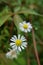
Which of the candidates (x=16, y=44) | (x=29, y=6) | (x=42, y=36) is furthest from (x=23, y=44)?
(x=29, y=6)

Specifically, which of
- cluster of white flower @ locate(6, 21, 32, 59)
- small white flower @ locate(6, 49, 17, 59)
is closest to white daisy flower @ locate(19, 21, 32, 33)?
cluster of white flower @ locate(6, 21, 32, 59)

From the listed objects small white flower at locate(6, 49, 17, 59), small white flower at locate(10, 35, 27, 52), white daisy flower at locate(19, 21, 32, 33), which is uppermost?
white daisy flower at locate(19, 21, 32, 33)

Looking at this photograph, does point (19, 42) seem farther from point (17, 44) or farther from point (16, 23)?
point (16, 23)

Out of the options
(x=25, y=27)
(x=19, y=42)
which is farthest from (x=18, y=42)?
(x=25, y=27)

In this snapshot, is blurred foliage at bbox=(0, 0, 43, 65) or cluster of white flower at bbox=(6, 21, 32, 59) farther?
blurred foliage at bbox=(0, 0, 43, 65)

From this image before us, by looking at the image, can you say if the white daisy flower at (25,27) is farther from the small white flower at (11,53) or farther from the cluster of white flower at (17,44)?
the small white flower at (11,53)

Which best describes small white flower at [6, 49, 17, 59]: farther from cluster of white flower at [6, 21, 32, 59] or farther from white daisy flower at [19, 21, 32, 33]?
white daisy flower at [19, 21, 32, 33]

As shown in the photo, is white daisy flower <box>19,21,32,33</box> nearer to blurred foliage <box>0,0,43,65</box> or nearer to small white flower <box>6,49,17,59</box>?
blurred foliage <box>0,0,43,65</box>

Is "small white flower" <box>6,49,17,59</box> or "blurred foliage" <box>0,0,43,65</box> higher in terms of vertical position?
"blurred foliage" <box>0,0,43,65</box>

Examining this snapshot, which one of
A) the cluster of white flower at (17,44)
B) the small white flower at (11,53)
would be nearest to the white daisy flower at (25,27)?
the cluster of white flower at (17,44)
